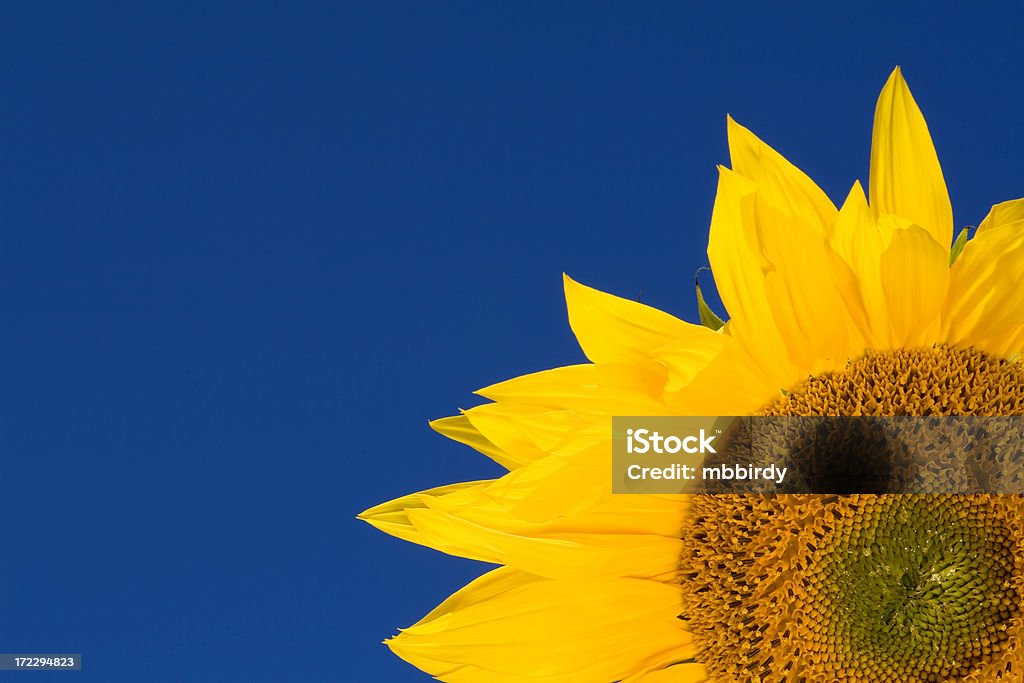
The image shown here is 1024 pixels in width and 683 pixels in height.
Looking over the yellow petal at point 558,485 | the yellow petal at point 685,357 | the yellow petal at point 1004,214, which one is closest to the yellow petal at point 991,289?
the yellow petal at point 1004,214

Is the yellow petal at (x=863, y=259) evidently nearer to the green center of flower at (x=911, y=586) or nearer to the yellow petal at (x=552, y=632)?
the green center of flower at (x=911, y=586)

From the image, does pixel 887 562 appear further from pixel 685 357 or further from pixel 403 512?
pixel 403 512

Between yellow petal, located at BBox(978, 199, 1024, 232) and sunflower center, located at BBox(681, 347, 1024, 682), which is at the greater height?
yellow petal, located at BBox(978, 199, 1024, 232)

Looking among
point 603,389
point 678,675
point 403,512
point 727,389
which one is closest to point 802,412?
point 727,389

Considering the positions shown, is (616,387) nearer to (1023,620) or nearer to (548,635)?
(548,635)

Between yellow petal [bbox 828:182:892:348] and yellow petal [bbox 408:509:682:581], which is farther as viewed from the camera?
yellow petal [bbox 408:509:682:581]

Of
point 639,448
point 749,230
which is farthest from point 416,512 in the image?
point 749,230

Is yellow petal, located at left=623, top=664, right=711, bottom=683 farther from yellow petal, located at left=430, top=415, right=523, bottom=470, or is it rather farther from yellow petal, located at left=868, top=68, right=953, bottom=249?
yellow petal, located at left=868, top=68, right=953, bottom=249

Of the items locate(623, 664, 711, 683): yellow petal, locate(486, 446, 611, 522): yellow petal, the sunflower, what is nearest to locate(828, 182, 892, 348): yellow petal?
the sunflower
